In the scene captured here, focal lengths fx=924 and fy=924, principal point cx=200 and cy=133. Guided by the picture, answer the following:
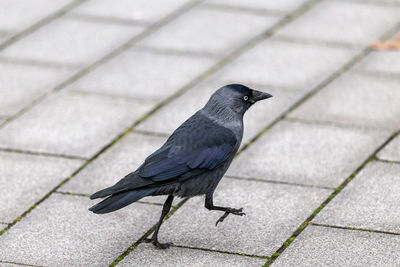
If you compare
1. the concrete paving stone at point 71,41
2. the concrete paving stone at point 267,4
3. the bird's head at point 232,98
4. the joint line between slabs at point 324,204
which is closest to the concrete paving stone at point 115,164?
the bird's head at point 232,98

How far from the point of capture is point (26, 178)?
22.3 feet

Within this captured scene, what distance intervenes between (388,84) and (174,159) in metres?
3.35

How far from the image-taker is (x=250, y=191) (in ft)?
21.6

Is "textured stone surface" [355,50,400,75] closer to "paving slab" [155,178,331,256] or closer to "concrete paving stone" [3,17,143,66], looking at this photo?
"concrete paving stone" [3,17,143,66]

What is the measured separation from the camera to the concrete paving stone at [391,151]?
7.05 meters

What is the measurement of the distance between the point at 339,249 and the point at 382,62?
11.8 feet

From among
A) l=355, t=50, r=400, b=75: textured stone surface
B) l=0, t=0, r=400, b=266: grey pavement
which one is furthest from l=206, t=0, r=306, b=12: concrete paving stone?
l=355, t=50, r=400, b=75: textured stone surface

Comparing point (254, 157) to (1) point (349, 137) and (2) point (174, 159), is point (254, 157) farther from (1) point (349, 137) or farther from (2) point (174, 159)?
(2) point (174, 159)

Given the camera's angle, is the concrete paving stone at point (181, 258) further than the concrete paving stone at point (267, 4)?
No

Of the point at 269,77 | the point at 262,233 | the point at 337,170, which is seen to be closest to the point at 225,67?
the point at 269,77

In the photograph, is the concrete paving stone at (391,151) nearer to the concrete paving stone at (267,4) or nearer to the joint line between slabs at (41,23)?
the concrete paving stone at (267,4)

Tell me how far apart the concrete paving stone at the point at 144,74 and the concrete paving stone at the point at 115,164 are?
0.93m

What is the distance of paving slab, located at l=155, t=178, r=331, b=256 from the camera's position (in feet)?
19.3

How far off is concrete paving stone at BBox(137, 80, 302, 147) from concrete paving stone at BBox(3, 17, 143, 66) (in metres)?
1.32
